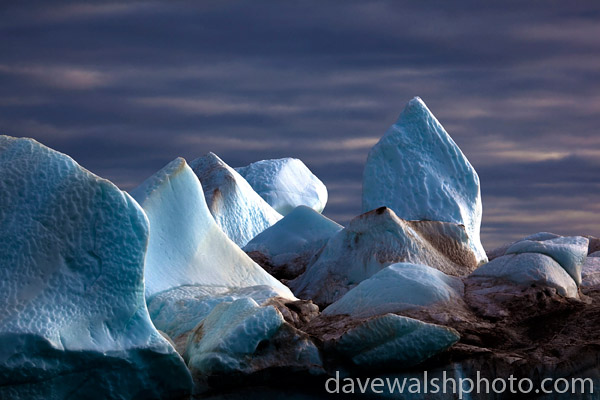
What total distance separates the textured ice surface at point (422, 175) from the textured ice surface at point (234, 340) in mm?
5156

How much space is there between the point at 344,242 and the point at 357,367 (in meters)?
3.37

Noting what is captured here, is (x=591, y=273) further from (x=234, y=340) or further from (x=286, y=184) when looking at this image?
(x=286, y=184)

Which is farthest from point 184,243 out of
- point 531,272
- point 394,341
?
point 531,272

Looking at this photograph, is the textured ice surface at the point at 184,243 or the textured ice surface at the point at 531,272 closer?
the textured ice surface at the point at 531,272

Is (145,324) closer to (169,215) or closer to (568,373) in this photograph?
(169,215)

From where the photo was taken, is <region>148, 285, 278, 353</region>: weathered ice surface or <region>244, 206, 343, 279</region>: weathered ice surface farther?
<region>244, 206, 343, 279</region>: weathered ice surface

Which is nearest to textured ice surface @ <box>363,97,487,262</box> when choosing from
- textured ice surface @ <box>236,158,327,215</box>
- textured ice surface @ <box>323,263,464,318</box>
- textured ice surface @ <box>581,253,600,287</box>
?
textured ice surface @ <box>581,253,600,287</box>

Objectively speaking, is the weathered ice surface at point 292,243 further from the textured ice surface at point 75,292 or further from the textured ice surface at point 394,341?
the textured ice surface at point 75,292

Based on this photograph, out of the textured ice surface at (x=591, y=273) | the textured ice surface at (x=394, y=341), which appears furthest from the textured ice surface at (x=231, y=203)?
the textured ice surface at (x=394, y=341)

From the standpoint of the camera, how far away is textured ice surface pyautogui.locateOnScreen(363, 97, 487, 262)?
10.6 meters

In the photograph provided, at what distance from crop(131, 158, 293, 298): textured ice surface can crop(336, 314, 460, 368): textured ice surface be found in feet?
5.45

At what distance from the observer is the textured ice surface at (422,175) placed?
10594 millimetres

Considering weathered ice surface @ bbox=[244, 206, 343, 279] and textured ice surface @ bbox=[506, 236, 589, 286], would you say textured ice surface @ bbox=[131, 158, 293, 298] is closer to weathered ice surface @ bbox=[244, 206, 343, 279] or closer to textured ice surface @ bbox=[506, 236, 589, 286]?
textured ice surface @ bbox=[506, 236, 589, 286]

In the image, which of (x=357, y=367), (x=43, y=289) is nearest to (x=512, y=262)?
(x=357, y=367)
